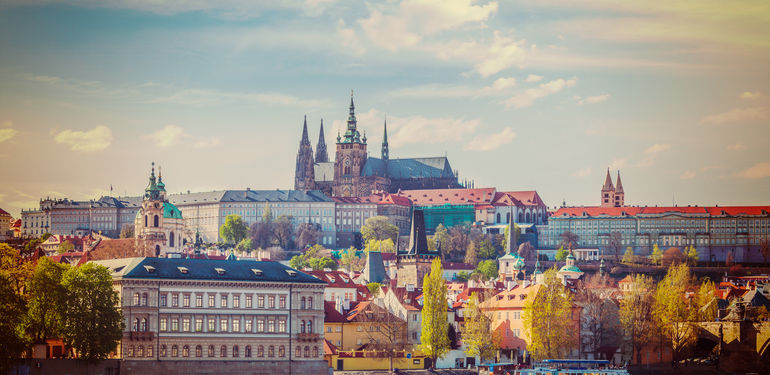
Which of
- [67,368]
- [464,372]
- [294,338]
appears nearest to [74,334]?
[67,368]

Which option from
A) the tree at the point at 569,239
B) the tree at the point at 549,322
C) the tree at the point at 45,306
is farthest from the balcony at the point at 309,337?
the tree at the point at 569,239

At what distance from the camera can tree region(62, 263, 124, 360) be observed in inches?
2731

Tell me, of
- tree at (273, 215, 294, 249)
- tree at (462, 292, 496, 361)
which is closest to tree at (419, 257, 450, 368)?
tree at (462, 292, 496, 361)

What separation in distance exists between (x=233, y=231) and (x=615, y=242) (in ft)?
161

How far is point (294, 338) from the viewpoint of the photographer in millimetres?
75688

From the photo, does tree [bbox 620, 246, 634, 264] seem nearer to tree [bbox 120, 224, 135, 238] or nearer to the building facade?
tree [bbox 120, 224, 135, 238]

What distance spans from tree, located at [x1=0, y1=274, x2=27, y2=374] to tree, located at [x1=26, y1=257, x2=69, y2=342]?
4.43ft

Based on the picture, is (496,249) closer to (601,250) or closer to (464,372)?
(601,250)

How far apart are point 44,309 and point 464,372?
80.3 ft

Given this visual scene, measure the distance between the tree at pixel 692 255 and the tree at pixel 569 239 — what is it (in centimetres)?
1548

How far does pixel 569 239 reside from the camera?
193m

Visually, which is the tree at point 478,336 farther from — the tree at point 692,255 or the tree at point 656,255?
the tree at point 656,255

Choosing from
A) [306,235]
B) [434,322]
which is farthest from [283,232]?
[434,322]

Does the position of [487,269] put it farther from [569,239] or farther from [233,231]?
[233,231]
